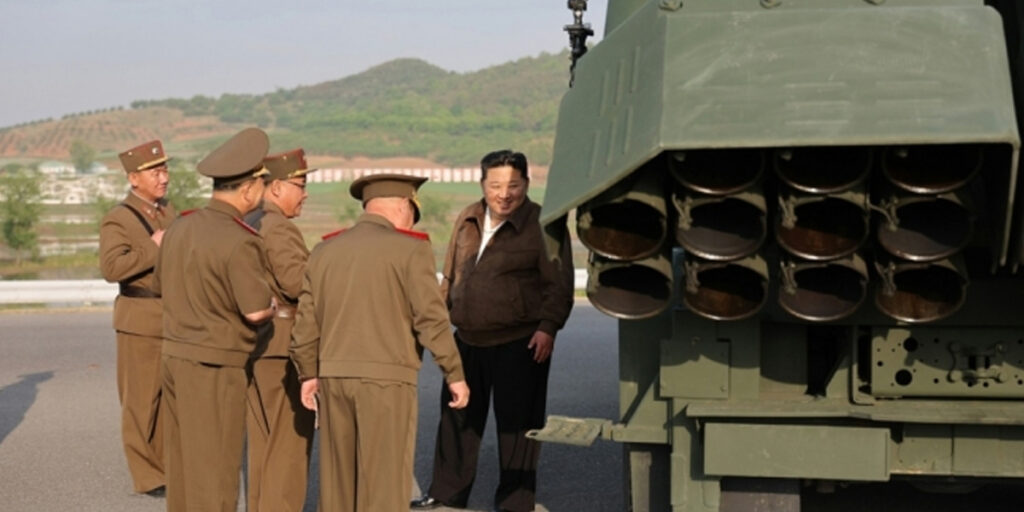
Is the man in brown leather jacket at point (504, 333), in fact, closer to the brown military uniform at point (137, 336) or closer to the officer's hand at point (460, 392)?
the officer's hand at point (460, 392)

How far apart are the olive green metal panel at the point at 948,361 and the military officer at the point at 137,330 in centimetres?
419

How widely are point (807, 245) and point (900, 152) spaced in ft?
1.43

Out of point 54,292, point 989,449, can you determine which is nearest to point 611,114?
point 989,449

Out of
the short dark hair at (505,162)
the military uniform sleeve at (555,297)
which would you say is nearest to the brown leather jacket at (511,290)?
the military uniform sleeve at (555,297)

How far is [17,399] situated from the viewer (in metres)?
11.8

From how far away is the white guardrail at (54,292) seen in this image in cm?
1911

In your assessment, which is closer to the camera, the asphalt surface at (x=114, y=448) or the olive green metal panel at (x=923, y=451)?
the olive green metal panel at (x=923, y=451)

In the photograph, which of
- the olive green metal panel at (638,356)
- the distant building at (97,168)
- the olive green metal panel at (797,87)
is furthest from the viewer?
the distant building at (97,168)

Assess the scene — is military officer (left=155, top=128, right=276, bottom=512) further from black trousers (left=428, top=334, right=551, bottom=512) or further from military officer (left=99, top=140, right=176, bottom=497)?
military officer (left=99, top=140, right=176, bottom=497)

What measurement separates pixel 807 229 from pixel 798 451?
0.89 metres

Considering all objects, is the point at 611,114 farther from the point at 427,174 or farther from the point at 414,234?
the point at 427,174

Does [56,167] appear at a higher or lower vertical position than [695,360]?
lower

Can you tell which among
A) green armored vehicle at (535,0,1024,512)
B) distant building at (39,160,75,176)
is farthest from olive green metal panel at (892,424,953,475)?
distant building at (39,160,75,176)

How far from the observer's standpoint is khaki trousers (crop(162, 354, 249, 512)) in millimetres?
6625
